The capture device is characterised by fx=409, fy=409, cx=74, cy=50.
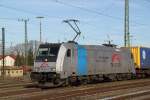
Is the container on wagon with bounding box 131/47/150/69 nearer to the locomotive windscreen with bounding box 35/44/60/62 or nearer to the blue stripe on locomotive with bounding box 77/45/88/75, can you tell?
the blue stripe on locomotive with bounding box 77/45/88/75

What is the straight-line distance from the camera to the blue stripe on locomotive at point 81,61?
3009 cm

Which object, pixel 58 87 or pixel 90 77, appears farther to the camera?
pixel 90 77

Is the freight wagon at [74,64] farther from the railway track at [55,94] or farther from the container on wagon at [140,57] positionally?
the container on wagon at [140,57]

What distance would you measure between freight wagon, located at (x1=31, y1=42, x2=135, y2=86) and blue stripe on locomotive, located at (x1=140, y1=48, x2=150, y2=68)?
6187 mm

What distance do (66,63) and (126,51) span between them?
39.5 ft

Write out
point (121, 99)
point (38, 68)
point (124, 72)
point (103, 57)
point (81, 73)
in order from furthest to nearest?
point (124, 72) → point (103, 57) → point (81, 73) → point (38, 68) → point (121, 99)

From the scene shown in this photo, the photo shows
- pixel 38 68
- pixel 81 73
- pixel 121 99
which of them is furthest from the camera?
pixel 81 73

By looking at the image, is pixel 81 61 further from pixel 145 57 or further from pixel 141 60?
pixel 145 57

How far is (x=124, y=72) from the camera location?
38.2 metres

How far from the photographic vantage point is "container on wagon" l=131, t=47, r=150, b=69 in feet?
138

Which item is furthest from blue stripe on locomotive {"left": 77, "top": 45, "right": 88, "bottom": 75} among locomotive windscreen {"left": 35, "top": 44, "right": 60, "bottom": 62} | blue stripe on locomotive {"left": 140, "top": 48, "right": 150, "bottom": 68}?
blue stripe on locomotive {"left": 140, "top": 48, "right": 150, "bottom": 68}

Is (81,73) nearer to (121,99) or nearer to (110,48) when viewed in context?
(110,48)

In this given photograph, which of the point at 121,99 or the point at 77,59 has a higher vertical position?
the point at 77,59

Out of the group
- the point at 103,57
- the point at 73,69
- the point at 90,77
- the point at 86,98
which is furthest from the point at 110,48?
the point at 86,98
